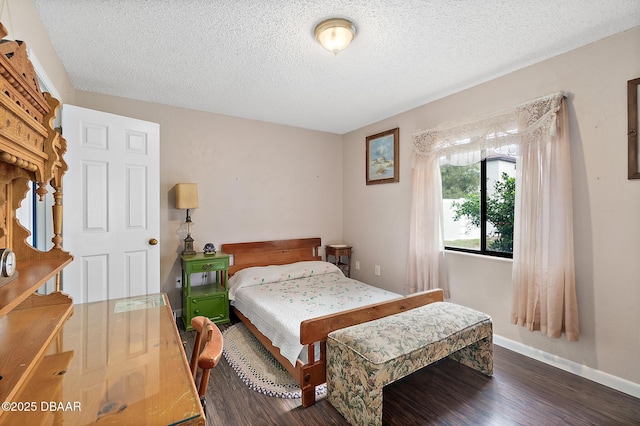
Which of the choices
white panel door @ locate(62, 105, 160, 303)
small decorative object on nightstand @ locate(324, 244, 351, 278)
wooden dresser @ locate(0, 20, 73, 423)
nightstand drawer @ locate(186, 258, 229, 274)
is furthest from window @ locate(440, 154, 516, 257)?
wooden dresser @ locate(0, 20, 73, 423)

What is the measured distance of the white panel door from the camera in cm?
230

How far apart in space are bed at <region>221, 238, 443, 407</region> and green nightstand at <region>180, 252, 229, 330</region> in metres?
0.13

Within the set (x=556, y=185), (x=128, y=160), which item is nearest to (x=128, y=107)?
(x=128, y=160)

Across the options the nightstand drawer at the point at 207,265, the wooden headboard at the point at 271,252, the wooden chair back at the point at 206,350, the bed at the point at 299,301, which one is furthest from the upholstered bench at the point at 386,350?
the wooden headboard at the point at 271,252

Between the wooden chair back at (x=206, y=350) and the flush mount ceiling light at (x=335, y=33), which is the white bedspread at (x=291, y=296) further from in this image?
the flush mount ceiling light at (x=335, y=33)

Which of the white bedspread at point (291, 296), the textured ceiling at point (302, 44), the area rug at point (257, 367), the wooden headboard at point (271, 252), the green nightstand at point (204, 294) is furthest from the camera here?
the wooden headboard at point (271, 252)

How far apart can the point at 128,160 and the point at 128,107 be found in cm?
85

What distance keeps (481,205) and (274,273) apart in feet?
7.68

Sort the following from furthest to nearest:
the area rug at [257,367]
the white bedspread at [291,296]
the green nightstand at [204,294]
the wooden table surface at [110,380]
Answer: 1. the green nightstand at [204,294]
2. the white bedspread at [291,296]
3. the area rug at [257,367]
4. the wooden table surface at [110,380]

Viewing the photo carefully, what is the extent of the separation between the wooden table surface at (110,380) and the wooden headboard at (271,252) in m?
2.21

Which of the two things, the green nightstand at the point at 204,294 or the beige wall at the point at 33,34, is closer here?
the beige wall at the point at 33,34

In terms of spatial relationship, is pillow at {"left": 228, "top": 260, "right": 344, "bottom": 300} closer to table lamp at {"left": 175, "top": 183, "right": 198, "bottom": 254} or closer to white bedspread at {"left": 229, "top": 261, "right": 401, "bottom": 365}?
white bedspread at {"left": 229, "top": 261, "right": 401, "bottom": 365}

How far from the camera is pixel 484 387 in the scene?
2072mm

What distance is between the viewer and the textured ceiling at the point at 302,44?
1.71 m
